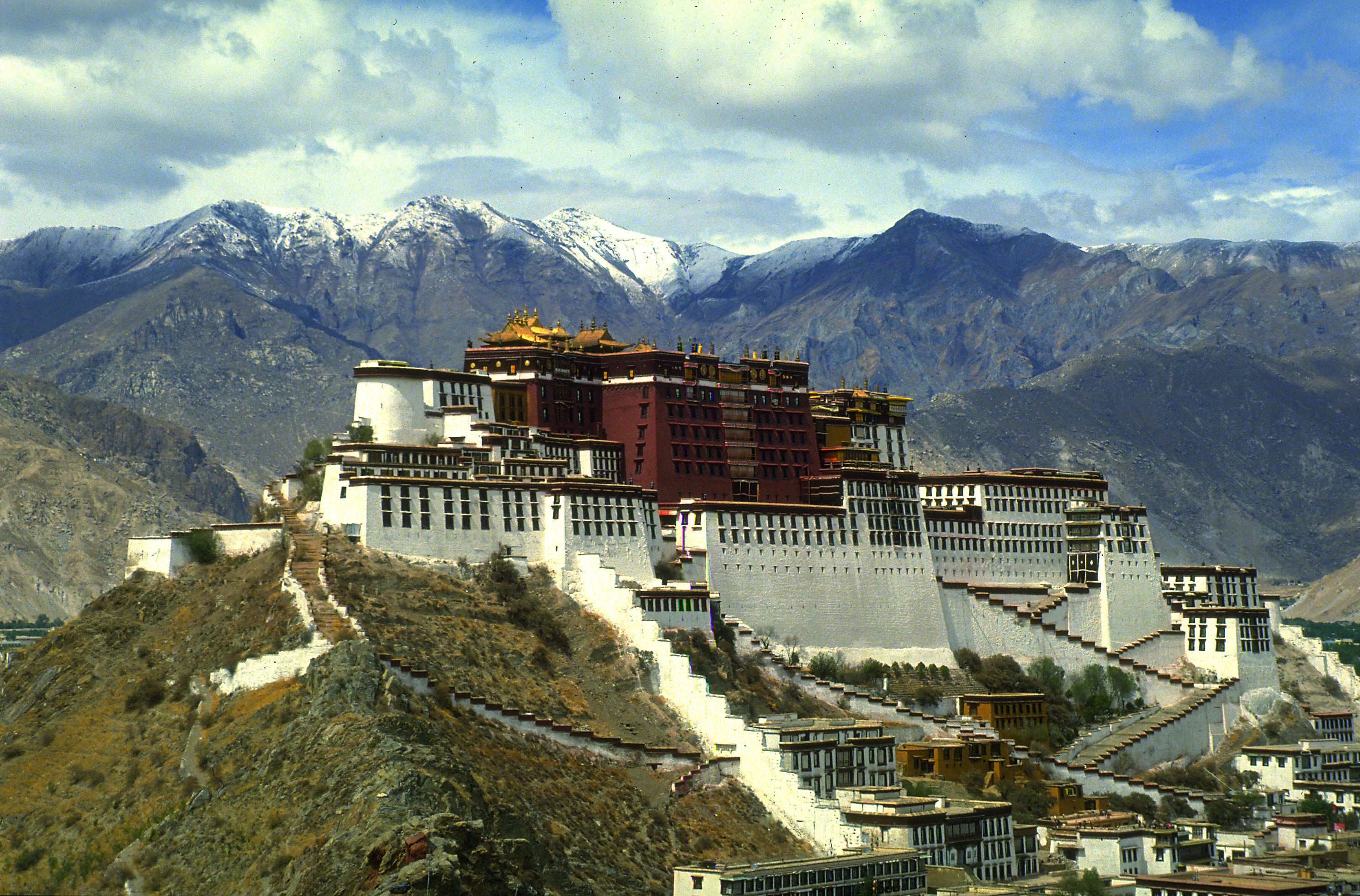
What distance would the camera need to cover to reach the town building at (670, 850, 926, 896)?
9456 centimetres

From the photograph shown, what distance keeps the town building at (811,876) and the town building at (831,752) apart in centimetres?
987

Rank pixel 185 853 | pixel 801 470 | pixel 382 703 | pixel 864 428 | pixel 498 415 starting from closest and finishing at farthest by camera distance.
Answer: pixel 185 853, pixel 382 703, pixel 498 415, pixel 801 470, pixel 864 428

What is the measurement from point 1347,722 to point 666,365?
57795 mm

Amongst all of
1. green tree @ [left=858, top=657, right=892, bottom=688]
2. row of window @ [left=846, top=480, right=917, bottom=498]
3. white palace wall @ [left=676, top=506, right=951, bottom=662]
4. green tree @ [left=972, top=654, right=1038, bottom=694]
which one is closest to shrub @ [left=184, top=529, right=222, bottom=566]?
white palace wall @ [left=676, top=506, right=951, bottom=662]

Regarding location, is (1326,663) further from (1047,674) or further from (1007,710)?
(1007,710)

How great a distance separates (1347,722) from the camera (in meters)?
159

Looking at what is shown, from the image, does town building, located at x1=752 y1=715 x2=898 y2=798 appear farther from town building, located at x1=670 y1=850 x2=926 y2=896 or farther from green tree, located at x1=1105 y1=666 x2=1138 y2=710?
green tree, located at x1=1105 y1=666 x2=1138 y2=710

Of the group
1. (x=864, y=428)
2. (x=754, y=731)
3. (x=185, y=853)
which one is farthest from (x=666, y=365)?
(x=185, y=853)

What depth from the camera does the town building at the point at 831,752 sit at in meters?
112

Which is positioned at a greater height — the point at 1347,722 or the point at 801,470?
the point at 801,470

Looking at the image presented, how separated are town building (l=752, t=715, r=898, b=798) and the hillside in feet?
11.6

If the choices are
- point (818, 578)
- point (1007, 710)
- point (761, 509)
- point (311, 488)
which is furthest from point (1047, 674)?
point (311, 488)

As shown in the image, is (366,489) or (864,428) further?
(864,428)

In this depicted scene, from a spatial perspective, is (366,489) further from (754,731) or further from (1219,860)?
(1219,860)
